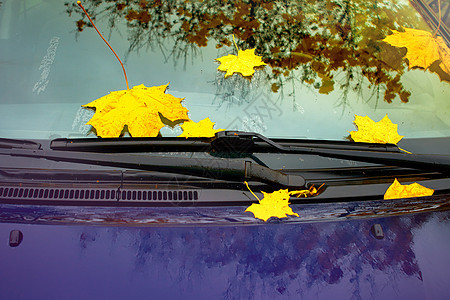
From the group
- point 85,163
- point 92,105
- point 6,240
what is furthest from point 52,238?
point 92,105

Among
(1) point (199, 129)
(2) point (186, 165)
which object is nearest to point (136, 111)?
(1) point (199, 129)

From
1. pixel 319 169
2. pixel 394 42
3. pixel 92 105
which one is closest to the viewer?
pixel 319 169

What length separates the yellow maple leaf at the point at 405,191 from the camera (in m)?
1.56

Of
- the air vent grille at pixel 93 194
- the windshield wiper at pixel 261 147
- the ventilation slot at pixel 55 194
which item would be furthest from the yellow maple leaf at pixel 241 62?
the ventilation slot at pixel 55 194

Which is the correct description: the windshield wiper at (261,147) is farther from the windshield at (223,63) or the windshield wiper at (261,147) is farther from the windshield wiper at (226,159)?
the windshield at (223,63)

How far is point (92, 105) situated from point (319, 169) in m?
1.00

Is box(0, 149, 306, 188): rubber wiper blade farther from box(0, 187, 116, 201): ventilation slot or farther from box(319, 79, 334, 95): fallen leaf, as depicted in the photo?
box(319, 79, 334, 95): fallen leaf

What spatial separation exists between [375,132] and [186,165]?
0.91 metres

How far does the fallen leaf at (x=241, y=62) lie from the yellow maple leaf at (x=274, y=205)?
633mm

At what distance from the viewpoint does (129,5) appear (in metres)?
2.01

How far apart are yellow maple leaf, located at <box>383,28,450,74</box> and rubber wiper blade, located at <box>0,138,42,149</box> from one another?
1.81m

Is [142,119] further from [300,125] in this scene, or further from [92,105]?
[300,125]

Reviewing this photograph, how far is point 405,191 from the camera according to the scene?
1580 mm

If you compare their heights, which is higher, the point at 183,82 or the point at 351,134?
the point at 183,82
